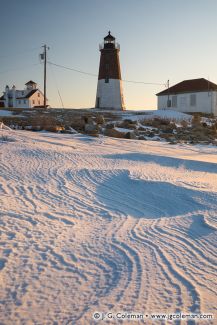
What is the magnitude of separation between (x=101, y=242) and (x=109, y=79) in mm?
36197

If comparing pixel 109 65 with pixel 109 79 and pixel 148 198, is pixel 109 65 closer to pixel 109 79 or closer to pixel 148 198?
pixel 109 79

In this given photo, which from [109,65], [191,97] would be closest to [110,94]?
[109,65]

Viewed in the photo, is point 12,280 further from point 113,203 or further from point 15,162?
point 15,162

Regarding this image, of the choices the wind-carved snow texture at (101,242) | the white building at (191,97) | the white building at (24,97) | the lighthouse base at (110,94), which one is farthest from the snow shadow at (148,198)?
the white building at (24,97)

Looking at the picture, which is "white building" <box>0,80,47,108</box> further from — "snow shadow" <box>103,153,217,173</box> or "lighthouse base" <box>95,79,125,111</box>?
"snow shadow" <box>103,153,217,173</box>

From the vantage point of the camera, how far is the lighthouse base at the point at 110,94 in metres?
38.0

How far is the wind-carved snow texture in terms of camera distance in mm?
2484

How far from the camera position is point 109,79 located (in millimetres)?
38125

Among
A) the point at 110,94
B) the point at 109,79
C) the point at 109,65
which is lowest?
the point at 110,94

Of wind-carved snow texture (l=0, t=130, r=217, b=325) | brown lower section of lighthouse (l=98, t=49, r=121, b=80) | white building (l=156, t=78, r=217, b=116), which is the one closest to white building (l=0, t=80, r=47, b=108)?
brown lower section of lighthouse (l=98, t=49, r=121, b=80)

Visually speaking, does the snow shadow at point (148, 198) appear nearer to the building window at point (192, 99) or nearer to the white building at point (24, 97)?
the building window at point (192, 99)

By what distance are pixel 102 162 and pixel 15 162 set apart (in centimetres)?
178

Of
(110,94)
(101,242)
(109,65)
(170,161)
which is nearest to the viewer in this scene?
(101,242)

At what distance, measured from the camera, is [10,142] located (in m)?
→ 8.29
